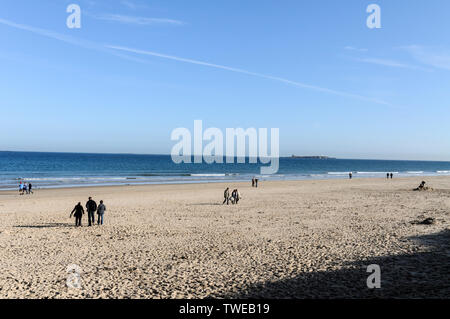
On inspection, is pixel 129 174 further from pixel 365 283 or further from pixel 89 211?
pixel 365 283

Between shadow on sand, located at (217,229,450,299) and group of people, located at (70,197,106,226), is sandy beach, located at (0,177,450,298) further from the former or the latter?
group of people, located at (70,197,106,226)

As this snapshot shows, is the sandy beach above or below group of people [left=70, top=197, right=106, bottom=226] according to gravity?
below

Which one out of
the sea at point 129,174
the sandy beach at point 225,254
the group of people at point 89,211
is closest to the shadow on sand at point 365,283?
the sandy beach at point 225,254

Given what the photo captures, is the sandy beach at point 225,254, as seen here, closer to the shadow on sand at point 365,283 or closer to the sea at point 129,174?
the shadow on sand at point 365,283

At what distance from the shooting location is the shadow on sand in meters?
8.48

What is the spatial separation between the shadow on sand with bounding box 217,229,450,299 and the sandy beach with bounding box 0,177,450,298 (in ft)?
0.09

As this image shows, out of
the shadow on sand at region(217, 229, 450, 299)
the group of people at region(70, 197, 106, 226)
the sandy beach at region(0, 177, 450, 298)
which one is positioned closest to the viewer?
the shadow on sand at region(217, 229, 450, 299)

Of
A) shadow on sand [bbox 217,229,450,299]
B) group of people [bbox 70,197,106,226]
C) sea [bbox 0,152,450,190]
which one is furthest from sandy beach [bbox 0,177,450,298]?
sea [bbox 0,152,450,190]

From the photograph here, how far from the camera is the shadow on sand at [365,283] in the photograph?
27.8 ft

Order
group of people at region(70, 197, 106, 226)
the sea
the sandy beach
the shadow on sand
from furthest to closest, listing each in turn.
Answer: the sea < group of people at region(70, 197, 106, 226) < the sandy beach < the shadow on sand

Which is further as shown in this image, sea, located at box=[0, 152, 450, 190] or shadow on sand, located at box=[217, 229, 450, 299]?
sea, located at box=[0, 152, 450, 190]

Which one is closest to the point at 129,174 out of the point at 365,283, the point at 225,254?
the point at 225,254
